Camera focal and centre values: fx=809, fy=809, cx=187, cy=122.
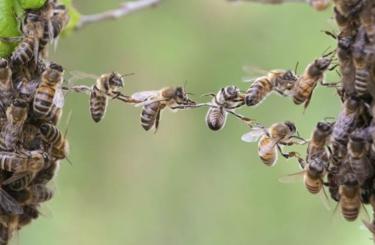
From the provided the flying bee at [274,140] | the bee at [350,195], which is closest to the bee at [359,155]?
the bee at [350,195]

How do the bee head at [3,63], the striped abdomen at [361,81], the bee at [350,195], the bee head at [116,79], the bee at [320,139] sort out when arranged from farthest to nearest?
the bee head at [116,79] < the bee head at [3,63] < the bee at [320,139] < the bee at [350,195] < the striped abdomen at [361,81]

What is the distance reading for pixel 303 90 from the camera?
12.6 ft

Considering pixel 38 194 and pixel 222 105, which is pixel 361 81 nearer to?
pixel 222 105

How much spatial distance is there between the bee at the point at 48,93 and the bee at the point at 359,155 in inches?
56.8

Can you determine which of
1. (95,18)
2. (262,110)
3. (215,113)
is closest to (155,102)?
(215,113)

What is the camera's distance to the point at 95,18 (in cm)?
597

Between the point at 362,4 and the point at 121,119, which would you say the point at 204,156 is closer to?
the point at 121,119

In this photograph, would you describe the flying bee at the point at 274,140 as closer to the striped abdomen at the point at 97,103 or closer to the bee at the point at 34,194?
the striped abdomen at the point at 97,103

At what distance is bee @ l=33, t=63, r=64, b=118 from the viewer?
3889 mm

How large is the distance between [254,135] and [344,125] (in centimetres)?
85

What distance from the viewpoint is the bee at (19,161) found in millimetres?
3863

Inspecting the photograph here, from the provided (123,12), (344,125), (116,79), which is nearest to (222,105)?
(116,79)

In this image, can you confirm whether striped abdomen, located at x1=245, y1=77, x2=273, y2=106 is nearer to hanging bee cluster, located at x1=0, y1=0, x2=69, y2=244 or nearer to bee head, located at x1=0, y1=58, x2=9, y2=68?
hanging bee cluster, located at x1=0, y1=0, x2=69, y2=244

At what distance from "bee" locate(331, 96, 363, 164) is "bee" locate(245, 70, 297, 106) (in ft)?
1.73
